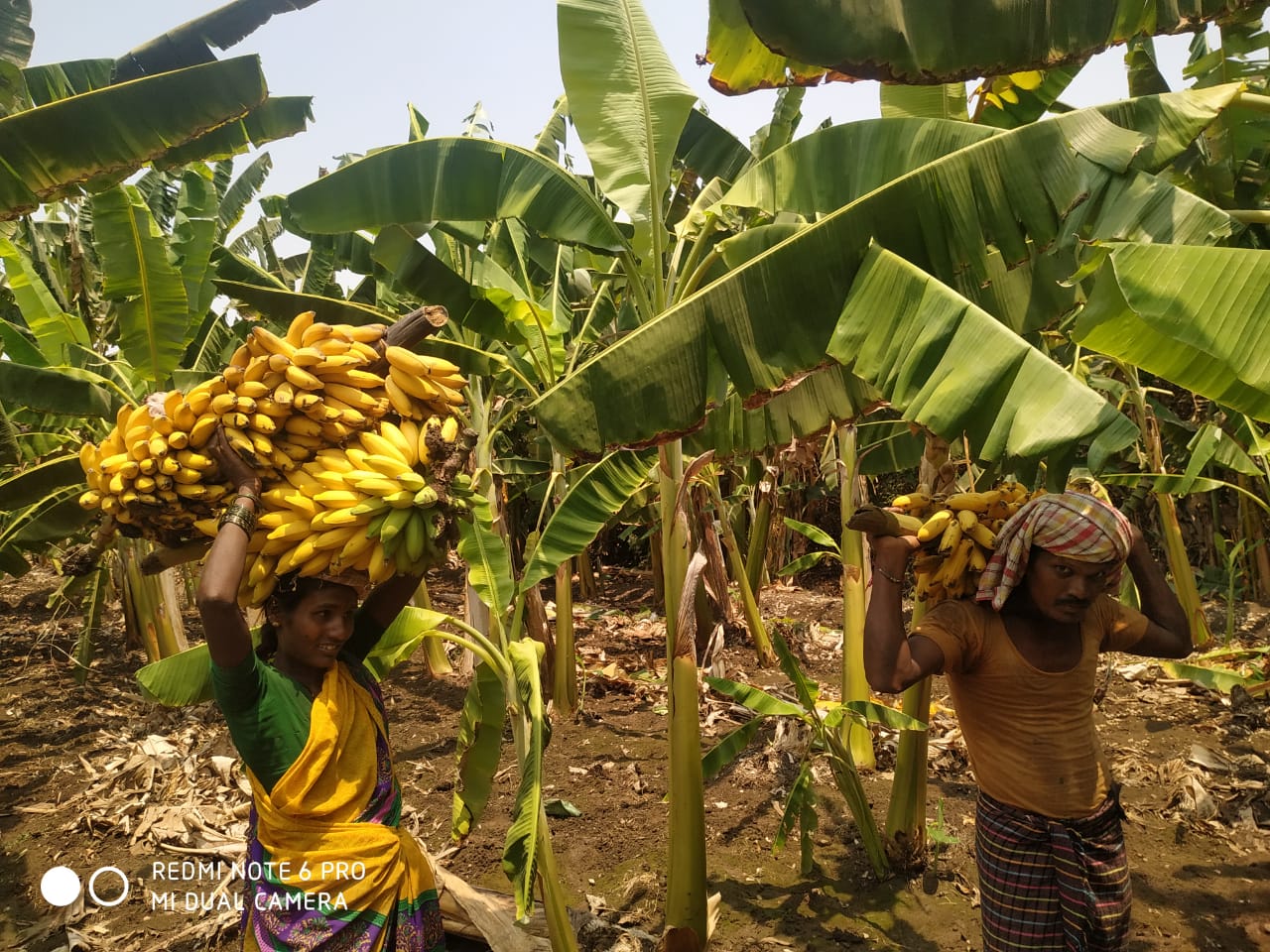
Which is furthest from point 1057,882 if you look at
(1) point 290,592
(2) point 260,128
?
(2) point 260,128

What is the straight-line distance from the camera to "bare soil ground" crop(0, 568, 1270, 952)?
389 centimetres

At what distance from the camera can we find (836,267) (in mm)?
2768

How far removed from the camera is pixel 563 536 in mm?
3904

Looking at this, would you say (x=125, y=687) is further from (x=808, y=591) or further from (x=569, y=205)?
(x=808, y=591)

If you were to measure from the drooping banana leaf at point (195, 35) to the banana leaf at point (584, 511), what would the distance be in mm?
2967

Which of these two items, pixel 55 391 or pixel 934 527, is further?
pixel 55 391

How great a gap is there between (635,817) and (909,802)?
1825 millimetres

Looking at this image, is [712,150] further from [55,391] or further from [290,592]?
[55,391]

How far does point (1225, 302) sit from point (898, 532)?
3.63ft

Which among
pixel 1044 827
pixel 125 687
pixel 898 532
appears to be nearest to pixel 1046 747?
pixel 1044 827

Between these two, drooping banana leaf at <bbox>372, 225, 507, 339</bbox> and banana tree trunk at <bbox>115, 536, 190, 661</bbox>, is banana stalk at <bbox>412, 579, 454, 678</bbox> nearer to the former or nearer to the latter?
banana tree trunk at <bbox>115, 536, 190, 661</bbox>

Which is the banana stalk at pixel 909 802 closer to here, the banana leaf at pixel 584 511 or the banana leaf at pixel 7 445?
the banana leaf at pixel 584 511

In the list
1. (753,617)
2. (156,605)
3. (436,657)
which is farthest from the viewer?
(753,617)

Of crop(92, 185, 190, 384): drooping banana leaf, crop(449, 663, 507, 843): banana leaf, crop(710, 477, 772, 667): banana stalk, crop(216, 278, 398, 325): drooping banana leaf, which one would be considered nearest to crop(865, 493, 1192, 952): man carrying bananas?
crop(449, 663, 507, 843): banana leaf
